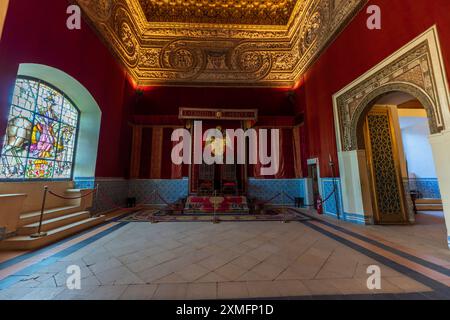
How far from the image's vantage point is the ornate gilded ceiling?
700 centimetres

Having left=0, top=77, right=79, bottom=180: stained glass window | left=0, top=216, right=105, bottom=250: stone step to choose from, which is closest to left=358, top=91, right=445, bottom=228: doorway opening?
left=0, top=216, right=105, bottom=250: stone step

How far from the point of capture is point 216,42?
308 inches

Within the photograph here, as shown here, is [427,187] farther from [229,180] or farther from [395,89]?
[229,180]

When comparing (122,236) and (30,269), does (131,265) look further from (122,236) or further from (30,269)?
(122,236)

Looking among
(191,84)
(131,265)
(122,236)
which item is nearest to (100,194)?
(122,236)

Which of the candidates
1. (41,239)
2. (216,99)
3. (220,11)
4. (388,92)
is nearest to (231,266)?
(41,239)

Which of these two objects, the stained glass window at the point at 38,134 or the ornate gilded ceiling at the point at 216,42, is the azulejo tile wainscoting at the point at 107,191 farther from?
the ornate gilded ceiling at the point at 216,42

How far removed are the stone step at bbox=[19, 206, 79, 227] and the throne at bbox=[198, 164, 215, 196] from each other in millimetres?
3687

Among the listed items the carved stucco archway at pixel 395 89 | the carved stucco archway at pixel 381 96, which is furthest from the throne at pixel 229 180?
the carved stucco archway at pixel 381 96

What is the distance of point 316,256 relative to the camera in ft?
7.65

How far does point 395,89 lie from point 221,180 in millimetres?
5564

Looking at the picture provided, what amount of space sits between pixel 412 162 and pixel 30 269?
13.6 metres

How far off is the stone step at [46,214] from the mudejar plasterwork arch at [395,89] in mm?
7263

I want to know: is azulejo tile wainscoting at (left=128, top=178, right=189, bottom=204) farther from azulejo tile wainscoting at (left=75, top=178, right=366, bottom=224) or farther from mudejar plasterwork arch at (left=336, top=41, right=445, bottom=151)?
mudejar plasterwork arch at (left=336, top=41, right=445, bottom=151)
